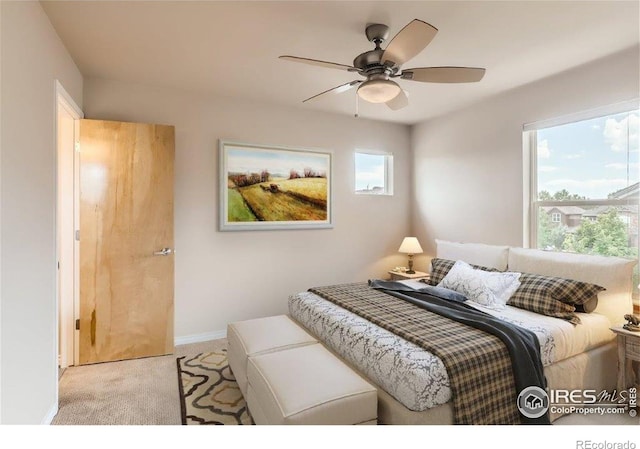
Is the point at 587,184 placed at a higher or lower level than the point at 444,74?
lower

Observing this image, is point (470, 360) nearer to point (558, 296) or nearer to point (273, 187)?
point (558, 296)

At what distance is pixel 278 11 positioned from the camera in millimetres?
2107

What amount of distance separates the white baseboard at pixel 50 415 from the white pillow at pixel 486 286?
3.14 metres

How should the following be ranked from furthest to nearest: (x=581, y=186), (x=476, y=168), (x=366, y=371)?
(x=476, y=168) → (x=581, y=186) → (x=366, y=371)

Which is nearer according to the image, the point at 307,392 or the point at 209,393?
the point at 307,392

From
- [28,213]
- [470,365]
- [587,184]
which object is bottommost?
[470,365]

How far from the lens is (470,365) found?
177cm

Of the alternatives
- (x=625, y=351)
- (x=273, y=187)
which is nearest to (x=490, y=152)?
(x=625, y=351)

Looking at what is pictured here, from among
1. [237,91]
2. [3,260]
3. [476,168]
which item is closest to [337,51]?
[237,91]

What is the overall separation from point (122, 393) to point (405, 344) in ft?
6.93

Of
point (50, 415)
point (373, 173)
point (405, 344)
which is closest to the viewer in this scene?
point (405, 344)

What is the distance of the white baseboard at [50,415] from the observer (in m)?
2.08

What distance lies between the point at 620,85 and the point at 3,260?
4.21 metres
